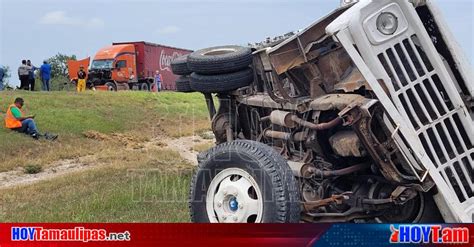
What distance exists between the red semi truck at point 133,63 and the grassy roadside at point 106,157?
9.8 inches

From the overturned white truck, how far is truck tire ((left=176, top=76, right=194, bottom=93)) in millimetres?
812

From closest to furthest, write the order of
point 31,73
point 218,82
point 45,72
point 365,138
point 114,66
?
point 365,138 < point 31,73 < point 45,72 < point 218,82 < point 114,66

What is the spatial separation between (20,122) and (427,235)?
3.40 m

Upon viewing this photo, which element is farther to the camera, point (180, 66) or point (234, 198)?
point (180, 66)

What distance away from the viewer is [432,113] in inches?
132

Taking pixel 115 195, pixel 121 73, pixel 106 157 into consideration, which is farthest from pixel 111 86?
pixel 115 195

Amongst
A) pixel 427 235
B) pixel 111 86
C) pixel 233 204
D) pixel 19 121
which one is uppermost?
pixel 111 86

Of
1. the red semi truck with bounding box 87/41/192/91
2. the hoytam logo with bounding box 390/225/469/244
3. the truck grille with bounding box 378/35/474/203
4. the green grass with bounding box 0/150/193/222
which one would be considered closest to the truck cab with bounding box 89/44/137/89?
the red semi truck with bounding box 87/41/192/91

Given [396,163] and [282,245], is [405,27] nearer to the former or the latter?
[396,163]

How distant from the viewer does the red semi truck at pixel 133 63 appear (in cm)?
381

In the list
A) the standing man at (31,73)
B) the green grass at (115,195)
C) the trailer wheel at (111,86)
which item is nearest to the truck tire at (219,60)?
the green grass at (115,195)

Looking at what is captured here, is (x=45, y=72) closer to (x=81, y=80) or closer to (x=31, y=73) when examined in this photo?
(x=31, y=73)

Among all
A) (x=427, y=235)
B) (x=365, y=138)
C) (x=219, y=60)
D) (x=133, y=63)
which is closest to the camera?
(x=427, y=235)

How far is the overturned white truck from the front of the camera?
129 inches
